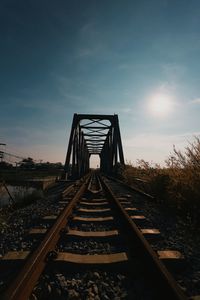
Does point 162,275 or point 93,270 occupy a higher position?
point 162,275

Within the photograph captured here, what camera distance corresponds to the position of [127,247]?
256 centimetres

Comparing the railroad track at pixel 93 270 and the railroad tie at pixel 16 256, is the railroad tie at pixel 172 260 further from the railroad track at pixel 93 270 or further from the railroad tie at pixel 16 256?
the railroad tie at pixel 16 256

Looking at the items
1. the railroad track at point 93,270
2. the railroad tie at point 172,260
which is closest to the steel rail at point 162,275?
the railroad track at point 93,270

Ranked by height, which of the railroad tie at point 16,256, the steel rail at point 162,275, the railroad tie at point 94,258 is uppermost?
the steel rail at point 162,275

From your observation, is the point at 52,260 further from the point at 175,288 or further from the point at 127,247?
the point at 175,288

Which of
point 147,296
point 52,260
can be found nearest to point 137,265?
point 147,296

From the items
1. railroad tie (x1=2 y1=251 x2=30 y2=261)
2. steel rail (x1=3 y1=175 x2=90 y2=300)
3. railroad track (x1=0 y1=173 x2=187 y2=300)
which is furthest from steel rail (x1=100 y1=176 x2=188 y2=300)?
railroad tie (x1=2 y1=251 x2=30 y2=261)

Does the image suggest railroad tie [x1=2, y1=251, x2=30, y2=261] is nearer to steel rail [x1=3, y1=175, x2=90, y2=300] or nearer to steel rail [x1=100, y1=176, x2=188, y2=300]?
steel rail [x1=3, y1=175, x2=90, y2=300]

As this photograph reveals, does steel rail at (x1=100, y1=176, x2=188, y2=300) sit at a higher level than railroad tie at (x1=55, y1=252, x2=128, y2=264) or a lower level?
higher

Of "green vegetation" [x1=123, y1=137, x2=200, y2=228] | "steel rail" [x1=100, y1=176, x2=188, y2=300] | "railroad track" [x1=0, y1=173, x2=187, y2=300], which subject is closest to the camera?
"steel rail" [x1=100, y1=176, x2=188, y2=300]

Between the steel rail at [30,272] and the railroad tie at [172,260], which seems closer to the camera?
the steel rail at [30,272]

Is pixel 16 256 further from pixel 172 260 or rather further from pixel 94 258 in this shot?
pixel 172 260

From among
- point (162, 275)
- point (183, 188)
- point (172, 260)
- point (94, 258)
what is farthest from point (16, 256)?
point (183, 188)

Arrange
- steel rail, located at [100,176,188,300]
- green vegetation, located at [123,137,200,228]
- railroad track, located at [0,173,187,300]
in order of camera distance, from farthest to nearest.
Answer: green vegetation, located at [123,137,200,228]
railroad track, located at [0,173,187,300]
steel rail, located at [100,176,188,300]
